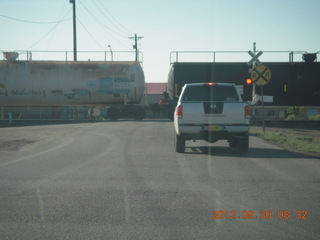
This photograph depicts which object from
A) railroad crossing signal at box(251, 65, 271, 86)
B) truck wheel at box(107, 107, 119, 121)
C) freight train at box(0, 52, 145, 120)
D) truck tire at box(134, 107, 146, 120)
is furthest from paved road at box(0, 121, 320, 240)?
truck tire at box(134, 107, 146, 120)

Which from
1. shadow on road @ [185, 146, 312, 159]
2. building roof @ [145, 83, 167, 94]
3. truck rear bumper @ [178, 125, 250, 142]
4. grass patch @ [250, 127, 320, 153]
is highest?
building roof @ [145, 83, 167, 94]

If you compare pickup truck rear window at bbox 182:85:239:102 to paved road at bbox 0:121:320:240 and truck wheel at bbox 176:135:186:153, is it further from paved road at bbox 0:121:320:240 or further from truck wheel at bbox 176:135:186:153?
paved road at bbox 0:121:320:240

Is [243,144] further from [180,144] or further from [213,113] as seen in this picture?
[180,144]

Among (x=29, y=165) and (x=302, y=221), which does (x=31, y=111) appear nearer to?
(x=29, y=165)

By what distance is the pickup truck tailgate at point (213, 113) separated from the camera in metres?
13.0

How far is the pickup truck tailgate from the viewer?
12961 mm

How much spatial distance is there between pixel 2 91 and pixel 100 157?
2393 centimetres

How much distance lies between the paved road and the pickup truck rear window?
1.71 meters

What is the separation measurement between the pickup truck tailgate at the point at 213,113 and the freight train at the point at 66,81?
69.9 feet

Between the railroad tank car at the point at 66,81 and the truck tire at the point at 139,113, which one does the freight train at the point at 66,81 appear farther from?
the truck tire at the point at 139,113

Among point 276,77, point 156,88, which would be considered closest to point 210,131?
A: point 276,77
